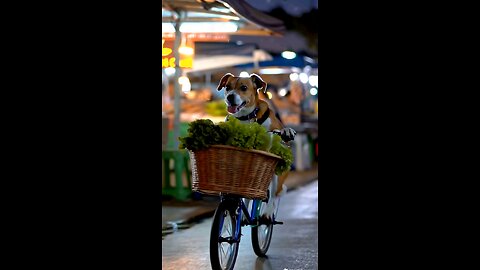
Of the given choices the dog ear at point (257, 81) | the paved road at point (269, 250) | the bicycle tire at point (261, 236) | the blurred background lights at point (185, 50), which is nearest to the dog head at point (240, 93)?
the dog ear at point (257, 81)

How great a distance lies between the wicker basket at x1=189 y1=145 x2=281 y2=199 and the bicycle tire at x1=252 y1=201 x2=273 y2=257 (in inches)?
47.7

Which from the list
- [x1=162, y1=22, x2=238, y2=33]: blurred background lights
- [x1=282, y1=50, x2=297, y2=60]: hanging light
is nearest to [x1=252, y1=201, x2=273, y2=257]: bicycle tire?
[x1=162, y1=22, x2=238, y2=33]: blurred background lights

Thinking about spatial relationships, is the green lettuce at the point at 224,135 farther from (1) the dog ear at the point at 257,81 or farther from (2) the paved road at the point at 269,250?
(2) the paved road at the point at 269,250

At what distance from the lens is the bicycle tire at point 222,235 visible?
5.73 metres

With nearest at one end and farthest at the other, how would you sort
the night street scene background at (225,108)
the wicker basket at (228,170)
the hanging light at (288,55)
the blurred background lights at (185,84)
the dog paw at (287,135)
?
the wicker basket at (228,170), the dog paw at (287,135), the night street scene background at (225,108), the blurred background lights at (185,84), the hanging light at (288,55)

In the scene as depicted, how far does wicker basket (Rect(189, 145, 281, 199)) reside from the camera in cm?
553

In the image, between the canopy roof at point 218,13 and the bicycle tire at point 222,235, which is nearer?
the bicycle tire at point 222,235

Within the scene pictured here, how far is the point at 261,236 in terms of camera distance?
7.25 meters

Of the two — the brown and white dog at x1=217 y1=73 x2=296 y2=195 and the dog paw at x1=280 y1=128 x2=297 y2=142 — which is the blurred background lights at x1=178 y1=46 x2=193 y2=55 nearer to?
the brown and white dog at x1=217 y1=73 x2=296 y2=195

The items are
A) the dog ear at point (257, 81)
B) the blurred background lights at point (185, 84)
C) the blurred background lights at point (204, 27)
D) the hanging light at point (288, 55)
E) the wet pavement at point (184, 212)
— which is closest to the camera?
the dog ear at point (257, 81)

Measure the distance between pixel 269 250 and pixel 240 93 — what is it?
81.0 inches

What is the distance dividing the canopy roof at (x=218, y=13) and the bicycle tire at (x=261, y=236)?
119 inches
